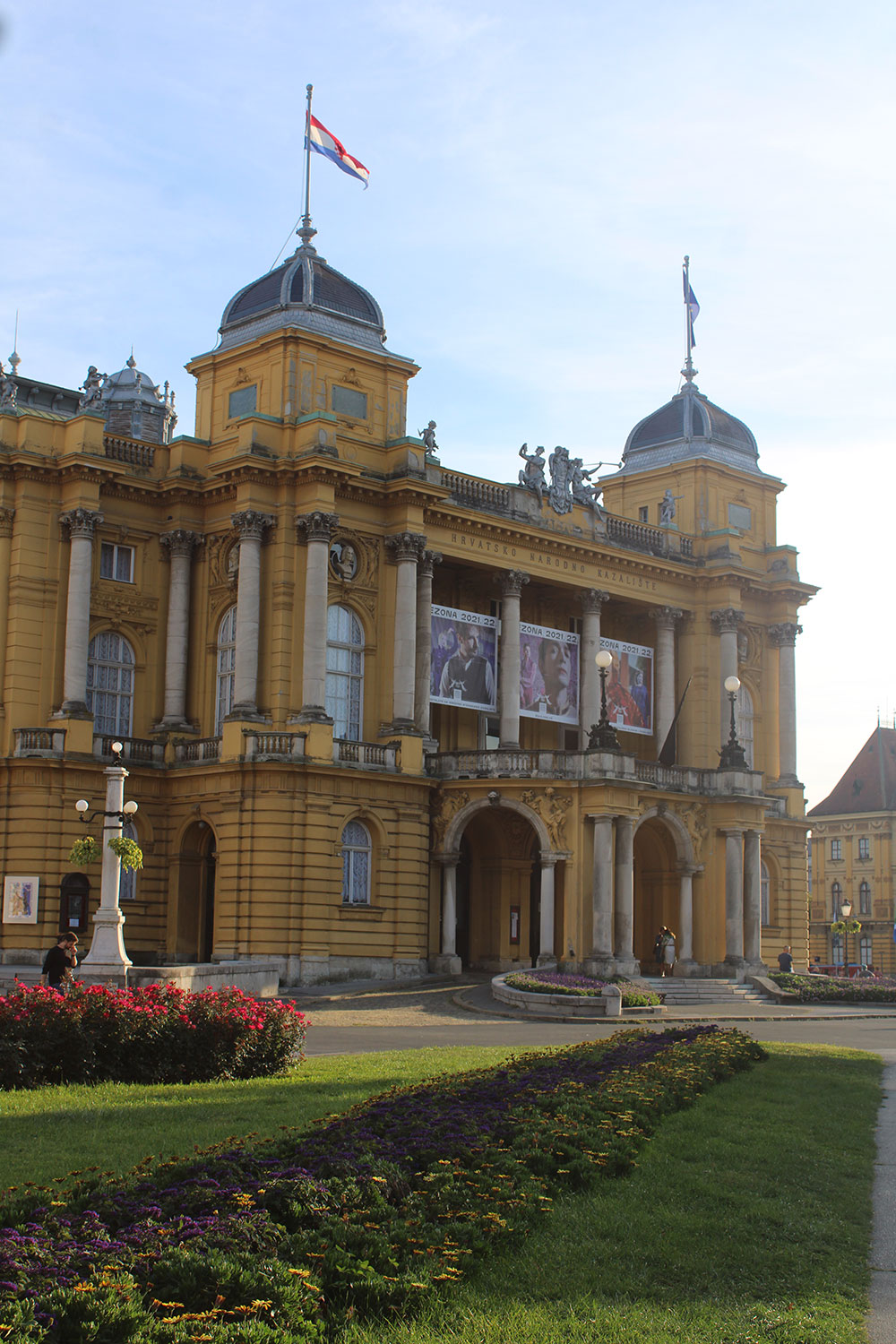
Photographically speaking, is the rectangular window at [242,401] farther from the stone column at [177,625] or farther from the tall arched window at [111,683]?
the tall arched window at [111,683]

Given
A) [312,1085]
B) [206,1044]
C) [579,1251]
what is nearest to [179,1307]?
[579,1251]

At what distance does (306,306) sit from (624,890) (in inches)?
861

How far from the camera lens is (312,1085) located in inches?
785

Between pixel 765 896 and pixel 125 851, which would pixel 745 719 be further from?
pixel 125 851

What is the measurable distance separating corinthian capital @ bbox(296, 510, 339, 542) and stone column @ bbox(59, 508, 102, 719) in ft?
21.1

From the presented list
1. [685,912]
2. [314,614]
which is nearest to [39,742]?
[314,614]

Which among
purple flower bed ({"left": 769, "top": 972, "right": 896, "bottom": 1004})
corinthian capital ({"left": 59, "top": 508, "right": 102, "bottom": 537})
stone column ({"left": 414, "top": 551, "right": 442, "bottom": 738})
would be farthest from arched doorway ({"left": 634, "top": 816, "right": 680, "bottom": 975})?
corinthian capital ({"left": 59, "top": 508, "right": 102, "bottom": 537})

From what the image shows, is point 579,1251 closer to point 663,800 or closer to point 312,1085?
point 312,1085

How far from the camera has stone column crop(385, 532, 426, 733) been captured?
4975 cm

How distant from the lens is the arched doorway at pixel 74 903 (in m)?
45.5

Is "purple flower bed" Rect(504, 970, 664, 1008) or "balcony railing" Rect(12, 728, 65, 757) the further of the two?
"balcony railing" Rect(12, 728, 65, 757)

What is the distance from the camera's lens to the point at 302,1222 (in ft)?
33.7

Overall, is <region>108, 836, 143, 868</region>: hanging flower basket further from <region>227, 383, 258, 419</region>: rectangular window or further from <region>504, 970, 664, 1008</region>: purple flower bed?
Result: <region>227, 383, 258, 419</region>: rectangular window

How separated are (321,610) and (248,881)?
8679mm
